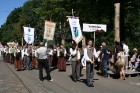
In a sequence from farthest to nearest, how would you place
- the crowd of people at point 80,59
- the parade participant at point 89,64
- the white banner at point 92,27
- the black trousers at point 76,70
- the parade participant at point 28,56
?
the parade participant at point 28,56 → the white banner at point 92,27 → the black trousers at point 76,70 → the crowd of people at point 80,59 → the parade participant at point 89,64

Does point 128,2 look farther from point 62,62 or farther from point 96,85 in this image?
point 96,85

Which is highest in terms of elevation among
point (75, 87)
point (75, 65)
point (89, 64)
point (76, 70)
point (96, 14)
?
point (96, 14)

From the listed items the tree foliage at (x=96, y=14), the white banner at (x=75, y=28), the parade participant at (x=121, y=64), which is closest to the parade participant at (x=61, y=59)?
the tree foliage at (x=96, y=14)

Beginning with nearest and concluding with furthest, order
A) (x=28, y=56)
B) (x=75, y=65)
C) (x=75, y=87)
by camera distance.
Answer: (x=75, y=87) < (x=75, y=65) < (x=28, y=56)

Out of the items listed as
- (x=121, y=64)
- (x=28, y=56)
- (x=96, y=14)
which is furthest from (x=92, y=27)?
(x=96, y=14)

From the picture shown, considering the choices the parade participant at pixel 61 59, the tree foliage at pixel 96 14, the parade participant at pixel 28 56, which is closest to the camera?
the parade participant at pixel 61 59

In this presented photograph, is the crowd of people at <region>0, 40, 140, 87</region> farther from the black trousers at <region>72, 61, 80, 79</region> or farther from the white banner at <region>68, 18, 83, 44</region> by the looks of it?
the white banner at <region>68, 18, 83, 44</region>

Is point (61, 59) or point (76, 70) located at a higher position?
point (61, 59)

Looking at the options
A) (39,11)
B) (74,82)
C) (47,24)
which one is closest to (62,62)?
(47,24)

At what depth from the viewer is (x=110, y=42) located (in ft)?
161

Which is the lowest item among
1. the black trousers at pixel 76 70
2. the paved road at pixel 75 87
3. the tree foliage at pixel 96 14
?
the paved road at pixel 75 87

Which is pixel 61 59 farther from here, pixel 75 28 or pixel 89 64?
pixel 89 64

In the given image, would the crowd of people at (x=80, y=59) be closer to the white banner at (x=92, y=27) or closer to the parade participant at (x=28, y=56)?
the parade participant at (x=28, y=56)

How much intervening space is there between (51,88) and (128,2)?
1311cm
